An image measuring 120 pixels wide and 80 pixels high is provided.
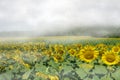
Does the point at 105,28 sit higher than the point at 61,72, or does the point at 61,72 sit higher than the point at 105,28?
the point at 105,28

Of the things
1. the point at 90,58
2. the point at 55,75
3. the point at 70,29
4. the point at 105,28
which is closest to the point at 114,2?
the point at 105,28

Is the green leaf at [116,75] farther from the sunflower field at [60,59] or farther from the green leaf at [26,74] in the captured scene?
the green leaf at [26,74]

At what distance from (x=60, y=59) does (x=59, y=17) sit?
0.43 metres

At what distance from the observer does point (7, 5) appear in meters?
2.48

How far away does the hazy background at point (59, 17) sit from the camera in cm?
226

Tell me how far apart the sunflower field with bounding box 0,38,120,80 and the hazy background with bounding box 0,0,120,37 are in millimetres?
78

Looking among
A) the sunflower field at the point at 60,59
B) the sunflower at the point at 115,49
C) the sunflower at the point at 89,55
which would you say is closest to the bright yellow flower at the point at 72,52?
the sunflower field at the point at 60,59

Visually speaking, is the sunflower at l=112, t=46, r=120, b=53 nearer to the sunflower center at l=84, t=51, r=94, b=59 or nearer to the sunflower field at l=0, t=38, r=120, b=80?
the sunflower field at l=0, t=38, r=120, b=80

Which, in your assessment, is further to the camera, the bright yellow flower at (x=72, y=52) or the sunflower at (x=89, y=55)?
the bright yellow flower at (x=72, y=52)

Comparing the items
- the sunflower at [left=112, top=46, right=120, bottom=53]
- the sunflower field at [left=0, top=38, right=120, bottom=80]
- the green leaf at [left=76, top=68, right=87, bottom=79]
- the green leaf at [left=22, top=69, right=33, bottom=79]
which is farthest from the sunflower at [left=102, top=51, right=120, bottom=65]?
the green leaf at [left=22, top=69, right=33, bottom=79]

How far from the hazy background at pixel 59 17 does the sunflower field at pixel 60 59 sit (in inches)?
3.1

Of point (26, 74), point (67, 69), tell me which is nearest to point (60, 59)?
point (67, 69)

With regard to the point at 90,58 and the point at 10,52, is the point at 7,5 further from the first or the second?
the point at 90,58

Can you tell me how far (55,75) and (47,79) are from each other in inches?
3.6
